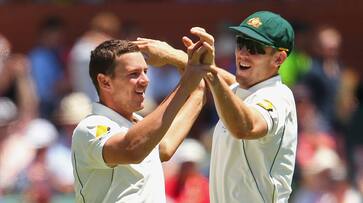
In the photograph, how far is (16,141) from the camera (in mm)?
14047

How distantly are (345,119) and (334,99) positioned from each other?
0.87 ft

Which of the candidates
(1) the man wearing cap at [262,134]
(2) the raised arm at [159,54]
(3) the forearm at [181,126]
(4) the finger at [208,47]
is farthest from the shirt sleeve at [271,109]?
(4) the finger at [208,47]

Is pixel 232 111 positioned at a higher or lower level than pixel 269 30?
lower

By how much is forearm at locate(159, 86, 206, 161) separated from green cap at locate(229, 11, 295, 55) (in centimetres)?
67

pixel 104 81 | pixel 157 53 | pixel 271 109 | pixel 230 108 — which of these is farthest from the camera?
pixel 157 53

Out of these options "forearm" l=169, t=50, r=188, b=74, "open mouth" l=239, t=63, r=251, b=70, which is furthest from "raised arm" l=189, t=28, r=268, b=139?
"forearm" l=169, t=50, r=188, b=74

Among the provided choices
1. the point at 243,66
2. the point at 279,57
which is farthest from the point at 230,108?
the point at 279,57

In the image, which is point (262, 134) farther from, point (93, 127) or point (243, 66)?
point (93, 127)

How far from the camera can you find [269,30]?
767cm

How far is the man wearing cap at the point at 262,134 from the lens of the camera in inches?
298

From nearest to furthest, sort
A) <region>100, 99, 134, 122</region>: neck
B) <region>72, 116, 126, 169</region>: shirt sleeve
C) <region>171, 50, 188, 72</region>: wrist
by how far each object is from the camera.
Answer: <region>72, 116, 126, 169</region>: shirt sleeve, <region>100, 99, 134, 122</region>: neck, <region>171, 50, 188, 72</region>: wrist

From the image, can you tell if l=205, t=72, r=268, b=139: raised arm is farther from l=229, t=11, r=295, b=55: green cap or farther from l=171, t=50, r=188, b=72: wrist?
l=171, t=50, r=188, b=72: wrist

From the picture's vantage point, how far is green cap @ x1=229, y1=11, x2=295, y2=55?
7.64m

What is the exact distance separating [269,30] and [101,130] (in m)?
1.17
